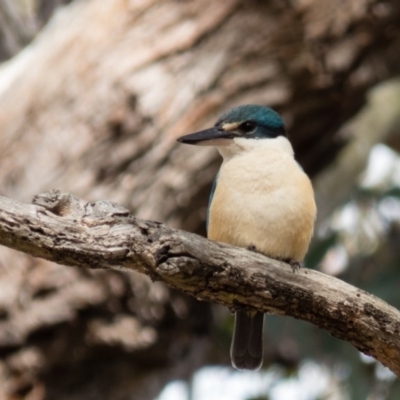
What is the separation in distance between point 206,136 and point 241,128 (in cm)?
21

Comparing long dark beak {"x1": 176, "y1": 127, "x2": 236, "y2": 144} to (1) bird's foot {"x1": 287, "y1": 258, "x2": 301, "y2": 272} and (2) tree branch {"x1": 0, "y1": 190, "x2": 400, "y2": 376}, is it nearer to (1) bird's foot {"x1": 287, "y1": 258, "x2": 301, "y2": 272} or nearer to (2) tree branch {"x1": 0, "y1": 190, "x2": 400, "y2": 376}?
(1) bird's foot {"x1": 287, "y1": 258, "x2": 301, "y2": 272}

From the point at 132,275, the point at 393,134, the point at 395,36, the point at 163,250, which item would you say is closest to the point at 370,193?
the point at 393,134

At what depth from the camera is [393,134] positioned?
6305mm

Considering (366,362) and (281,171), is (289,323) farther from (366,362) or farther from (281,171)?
(281,171)

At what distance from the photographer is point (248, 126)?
12.7ft

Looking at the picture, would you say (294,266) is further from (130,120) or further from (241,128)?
(130,120)

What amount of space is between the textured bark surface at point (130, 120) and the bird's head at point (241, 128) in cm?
142

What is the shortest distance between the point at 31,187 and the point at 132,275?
797mm

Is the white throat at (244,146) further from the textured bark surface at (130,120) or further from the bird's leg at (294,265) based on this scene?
the textured bark surface at (130,120)

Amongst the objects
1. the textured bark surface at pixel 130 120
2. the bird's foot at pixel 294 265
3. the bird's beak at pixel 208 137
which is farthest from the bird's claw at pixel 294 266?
the textured bark surface at pixel 130 120

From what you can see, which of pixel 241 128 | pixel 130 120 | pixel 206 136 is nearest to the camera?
pixel 206 136

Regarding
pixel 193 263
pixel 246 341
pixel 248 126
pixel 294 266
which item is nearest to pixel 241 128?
pixel 248 126

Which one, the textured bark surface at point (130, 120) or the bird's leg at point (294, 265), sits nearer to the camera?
the bird's leg at point (294, 265)

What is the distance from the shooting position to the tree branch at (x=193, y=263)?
7.95 feet
